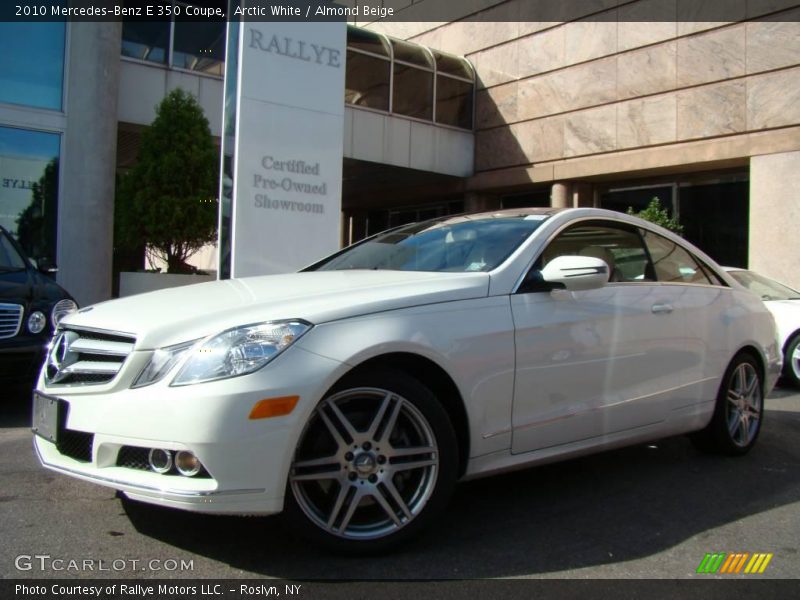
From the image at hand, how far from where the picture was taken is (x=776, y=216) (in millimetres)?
14328

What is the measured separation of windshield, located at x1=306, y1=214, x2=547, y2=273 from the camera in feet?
12.7

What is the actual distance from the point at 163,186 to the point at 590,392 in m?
8.58

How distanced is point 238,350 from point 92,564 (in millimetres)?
1047

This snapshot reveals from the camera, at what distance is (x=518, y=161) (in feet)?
63.4

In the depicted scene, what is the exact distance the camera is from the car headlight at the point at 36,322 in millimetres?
6012

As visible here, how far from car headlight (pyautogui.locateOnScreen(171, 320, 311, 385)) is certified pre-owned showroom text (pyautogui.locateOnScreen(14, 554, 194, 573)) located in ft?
2.47

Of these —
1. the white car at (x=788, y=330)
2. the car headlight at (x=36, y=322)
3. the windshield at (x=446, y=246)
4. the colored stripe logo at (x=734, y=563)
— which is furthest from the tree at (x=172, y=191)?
the colored stripe logo at (x=734, y=563)

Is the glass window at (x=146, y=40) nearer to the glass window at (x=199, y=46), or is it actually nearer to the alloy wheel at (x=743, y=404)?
the glass window at (x=199, y=46)

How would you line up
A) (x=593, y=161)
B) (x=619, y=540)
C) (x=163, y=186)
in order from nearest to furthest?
1. (x=619, y=540)
2. (x=163, y=186)
3. (x=593, y=161)

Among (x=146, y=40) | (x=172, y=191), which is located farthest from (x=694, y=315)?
(x=146, y=40)

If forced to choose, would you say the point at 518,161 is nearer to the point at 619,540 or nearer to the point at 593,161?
the point at 593,161

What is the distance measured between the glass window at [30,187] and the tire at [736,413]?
10468mm

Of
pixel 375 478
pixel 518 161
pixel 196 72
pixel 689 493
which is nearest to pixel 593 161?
pixel 518 161

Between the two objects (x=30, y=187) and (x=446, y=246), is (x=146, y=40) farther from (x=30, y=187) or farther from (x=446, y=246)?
(x=446, y=246)
